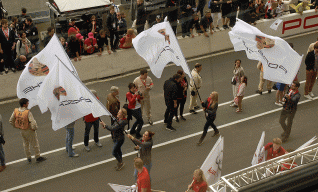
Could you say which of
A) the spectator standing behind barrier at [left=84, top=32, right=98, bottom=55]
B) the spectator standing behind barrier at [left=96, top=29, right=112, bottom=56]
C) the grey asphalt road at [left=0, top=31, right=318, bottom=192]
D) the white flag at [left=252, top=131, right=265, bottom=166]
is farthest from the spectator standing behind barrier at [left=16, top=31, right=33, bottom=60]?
the white flag at [left=252, top=131, right=265, bottom=166]

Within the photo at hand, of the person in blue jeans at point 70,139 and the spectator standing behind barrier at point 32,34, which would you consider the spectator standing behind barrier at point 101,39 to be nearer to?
the spectator standing behind barrier at point 32,34

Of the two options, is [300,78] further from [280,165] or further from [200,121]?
[280,165]

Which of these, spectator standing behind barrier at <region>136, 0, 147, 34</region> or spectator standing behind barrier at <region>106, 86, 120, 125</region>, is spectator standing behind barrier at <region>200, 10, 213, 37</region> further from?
spectator standing behind barrier at <region>106, 86, 120, 125</region>

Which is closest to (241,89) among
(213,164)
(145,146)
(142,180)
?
(145,146)

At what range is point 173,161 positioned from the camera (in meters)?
11.1

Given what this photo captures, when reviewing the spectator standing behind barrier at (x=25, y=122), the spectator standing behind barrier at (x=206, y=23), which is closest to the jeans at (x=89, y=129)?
the spectator standing behind barrier at (x=25, y=122)

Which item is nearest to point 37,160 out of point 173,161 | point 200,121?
point 173,161

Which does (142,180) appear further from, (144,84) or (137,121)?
(144,84)

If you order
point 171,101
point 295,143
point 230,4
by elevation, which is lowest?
point 295,143

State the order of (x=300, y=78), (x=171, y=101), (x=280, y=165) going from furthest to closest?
(x=300, y=78) → (x=171, y=101) → (x=280, y=165)

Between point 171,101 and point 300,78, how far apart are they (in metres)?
5.84

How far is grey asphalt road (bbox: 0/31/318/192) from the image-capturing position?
34.2ft

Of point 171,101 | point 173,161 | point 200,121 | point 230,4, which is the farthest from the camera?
point 230,4

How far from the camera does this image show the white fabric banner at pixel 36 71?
411 inches
